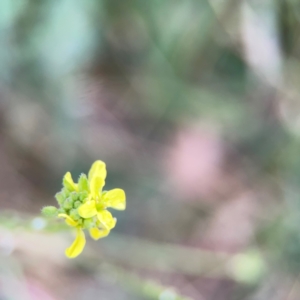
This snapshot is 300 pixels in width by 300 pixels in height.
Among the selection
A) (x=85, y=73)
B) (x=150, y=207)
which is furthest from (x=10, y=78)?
(x=150, y=207)

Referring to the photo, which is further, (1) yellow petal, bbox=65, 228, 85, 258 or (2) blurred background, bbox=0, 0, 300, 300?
(2) blurred background, bbox=0, 0, 300, 300

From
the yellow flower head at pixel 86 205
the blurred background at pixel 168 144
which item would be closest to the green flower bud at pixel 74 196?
the yellow flower head at pixel 86 205

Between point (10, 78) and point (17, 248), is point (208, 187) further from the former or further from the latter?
point (10, 78)

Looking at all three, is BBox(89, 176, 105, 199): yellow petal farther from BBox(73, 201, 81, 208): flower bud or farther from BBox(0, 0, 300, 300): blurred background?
BBox(0, 0, 300, 300): blurred background

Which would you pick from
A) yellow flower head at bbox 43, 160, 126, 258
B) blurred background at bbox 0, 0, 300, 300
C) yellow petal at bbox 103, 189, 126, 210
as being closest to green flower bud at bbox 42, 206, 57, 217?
yellow flower head at bbox 43, 160, 126, 258

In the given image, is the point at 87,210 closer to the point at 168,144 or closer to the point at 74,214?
the point at 74,214

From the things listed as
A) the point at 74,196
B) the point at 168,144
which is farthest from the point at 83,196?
the point at 168,144

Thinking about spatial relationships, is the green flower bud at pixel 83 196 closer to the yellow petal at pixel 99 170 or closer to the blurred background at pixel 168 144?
the yellow petal at pixel 99 170

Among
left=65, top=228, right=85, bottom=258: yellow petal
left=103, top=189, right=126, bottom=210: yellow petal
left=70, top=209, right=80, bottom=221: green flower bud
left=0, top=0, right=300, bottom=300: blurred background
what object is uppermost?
left=0, top=0, right=300, bottom=300: blurred background
